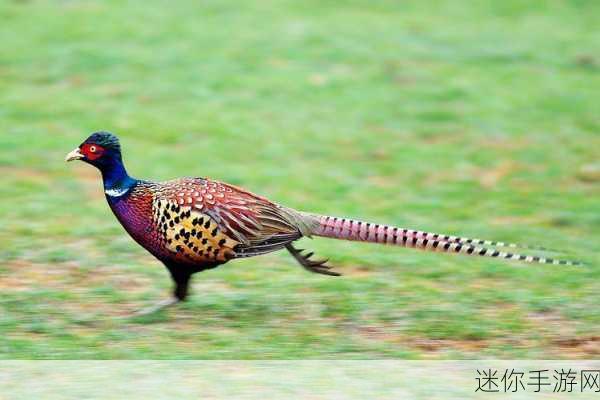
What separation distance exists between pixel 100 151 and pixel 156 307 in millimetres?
1039

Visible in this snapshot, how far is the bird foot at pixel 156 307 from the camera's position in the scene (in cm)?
680

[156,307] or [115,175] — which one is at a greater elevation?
[115,175]

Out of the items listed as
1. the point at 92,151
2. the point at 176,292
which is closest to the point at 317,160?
the point at 176,292

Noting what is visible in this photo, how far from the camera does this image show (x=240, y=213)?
266 inches

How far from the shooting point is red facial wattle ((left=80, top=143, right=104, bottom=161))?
687 cm

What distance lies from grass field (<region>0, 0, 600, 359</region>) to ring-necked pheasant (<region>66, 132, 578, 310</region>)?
1.46 ft

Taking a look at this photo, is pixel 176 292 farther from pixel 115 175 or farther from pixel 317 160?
pixel 317 160

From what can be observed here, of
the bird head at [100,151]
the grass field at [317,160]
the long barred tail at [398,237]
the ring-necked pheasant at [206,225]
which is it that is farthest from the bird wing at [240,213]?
the grass field at [317,160]

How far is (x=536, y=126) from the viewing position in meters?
12.6

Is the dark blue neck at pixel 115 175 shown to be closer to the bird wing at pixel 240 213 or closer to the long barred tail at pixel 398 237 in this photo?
the bird wing at pixel 240 213

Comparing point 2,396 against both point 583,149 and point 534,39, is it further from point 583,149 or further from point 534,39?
point 534,39

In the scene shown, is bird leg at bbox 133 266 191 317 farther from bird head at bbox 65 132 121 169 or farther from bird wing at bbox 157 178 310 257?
bird head at bbox 65 132 121 169

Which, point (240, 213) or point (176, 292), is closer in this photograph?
point (240, 213)

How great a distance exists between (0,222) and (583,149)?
6.29 metres
